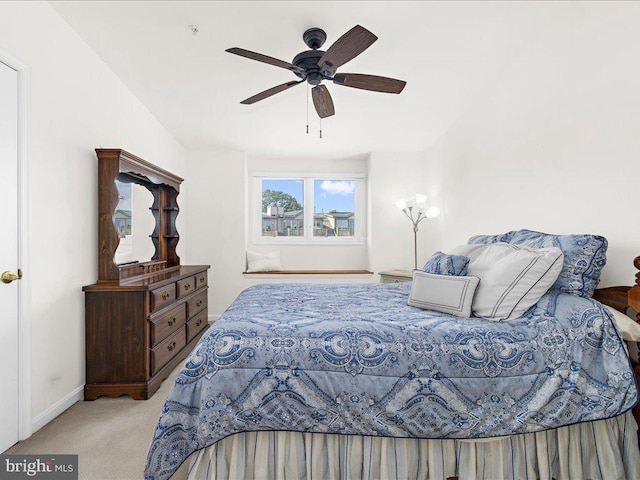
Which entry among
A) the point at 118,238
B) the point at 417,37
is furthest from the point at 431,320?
the point at 118,238

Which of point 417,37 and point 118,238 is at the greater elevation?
point 417,37

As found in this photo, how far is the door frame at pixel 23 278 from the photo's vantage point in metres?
1.83

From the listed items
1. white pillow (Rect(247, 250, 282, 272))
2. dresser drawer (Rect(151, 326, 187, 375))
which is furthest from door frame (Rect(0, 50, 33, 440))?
white pillow (Rect(247, 250, 282, 272))

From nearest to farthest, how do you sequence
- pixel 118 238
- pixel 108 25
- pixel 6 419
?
1. pixel 6 419
2. pixel 108 25
3. pixel 118 238

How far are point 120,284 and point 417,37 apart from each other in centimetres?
276

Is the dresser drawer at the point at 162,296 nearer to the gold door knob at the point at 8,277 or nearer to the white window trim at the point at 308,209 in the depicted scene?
the gold door knob at the point at 8,277

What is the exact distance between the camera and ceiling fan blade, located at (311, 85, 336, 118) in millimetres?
2314

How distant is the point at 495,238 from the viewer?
2373mm

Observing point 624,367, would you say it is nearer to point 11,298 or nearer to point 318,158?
point 11,298

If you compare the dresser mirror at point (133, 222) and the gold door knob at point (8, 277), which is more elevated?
the dresser mirror at point (133, 222)

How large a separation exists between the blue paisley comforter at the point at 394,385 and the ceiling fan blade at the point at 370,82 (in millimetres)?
1630

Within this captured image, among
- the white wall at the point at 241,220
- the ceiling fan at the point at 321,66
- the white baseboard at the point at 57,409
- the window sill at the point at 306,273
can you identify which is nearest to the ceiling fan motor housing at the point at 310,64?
the ceiling fan at the point at 321,66

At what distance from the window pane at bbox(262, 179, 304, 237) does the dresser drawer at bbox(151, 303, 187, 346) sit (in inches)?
92.2

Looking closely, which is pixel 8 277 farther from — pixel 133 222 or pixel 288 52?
pixel 288 52
